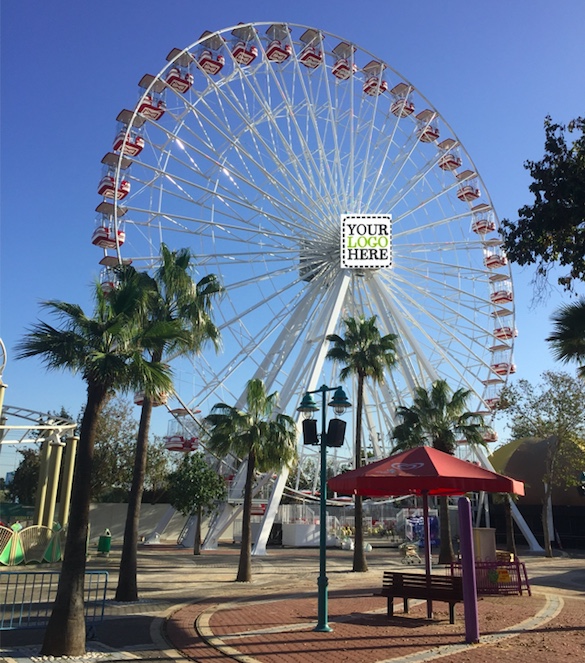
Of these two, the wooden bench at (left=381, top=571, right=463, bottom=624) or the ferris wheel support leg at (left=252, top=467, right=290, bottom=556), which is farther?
the ferris wheel support leg at (left=252, top=467, right=290, bottom=556)

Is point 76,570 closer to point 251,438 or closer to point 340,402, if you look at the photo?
point 340,402

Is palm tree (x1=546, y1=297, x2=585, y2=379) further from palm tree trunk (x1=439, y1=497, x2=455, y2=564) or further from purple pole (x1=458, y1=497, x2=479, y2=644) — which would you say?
palm tree trunk (x1=439, y1=497, x2=455, y2=564)

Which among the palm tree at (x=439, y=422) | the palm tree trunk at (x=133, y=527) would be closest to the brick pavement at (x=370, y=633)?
the palm tree trunk at (x=133, y=527)

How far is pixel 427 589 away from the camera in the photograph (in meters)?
11.5

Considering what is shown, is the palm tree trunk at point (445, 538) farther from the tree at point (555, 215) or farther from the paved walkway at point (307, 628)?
the tree at point (555, 215)

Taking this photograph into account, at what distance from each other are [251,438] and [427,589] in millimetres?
9261

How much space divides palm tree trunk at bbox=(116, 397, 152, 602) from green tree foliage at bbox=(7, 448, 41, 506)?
3565cm

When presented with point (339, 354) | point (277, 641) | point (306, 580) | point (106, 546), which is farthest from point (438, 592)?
point (106, 546)

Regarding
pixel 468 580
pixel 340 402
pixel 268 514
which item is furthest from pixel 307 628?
pixel 268 514

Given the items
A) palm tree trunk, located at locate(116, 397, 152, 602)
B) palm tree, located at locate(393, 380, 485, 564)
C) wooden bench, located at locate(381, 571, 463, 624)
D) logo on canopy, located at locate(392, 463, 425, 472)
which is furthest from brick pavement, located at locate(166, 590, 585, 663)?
palm tree, located at locate(393, 380, 485, 564)

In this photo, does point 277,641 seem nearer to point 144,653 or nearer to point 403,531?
point 144,653

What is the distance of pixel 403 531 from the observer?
133ft

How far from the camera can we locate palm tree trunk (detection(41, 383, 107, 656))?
8.88m

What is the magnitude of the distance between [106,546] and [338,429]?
19.3 meters
